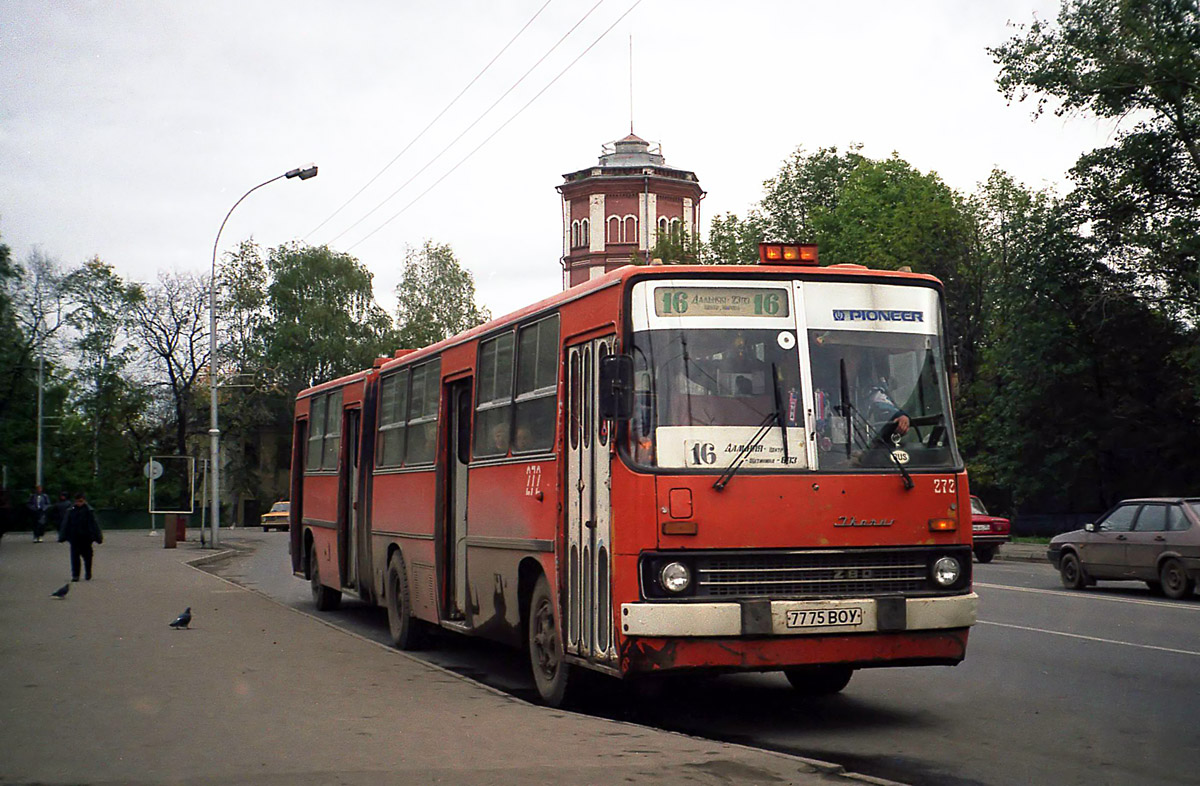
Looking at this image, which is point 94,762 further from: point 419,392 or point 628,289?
point 419,392

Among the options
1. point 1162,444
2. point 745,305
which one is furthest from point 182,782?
point 1162,444

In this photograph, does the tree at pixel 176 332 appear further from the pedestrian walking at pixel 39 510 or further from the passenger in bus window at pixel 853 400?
the passenger in bus window at pixel 853 400

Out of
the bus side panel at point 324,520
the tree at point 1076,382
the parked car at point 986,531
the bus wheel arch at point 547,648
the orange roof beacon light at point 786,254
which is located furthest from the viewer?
the tree at point 1076,382

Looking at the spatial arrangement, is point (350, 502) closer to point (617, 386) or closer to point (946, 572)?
point (617, 386)

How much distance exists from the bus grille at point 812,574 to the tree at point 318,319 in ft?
233

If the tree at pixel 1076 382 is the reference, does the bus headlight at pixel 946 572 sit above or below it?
below

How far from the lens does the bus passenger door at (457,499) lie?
13242mm

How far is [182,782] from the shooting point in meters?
7.21

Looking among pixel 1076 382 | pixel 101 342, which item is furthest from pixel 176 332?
pixel 1076 382

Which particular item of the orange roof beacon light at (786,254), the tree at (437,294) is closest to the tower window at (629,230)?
the tree at (437,294)

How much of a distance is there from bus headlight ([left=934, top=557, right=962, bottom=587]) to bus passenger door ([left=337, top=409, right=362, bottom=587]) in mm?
9796

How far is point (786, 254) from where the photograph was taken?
1009 centimetres

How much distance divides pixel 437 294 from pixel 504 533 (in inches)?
2925

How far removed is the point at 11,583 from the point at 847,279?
67.1 ft
